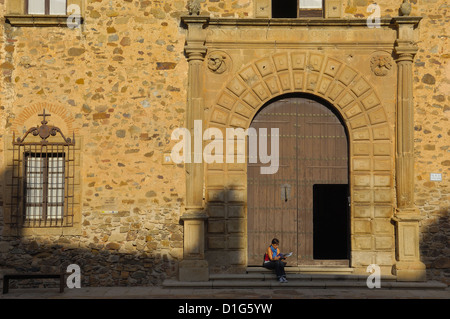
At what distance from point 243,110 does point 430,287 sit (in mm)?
4678

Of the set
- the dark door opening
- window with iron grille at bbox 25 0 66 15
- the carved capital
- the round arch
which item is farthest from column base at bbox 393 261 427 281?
window with iron grille at bbox 25 0 66 15

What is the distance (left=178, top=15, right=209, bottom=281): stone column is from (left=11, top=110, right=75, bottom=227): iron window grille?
2242mm

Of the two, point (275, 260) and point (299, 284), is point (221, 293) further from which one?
point (299, 284)

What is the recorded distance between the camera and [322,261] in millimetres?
10344

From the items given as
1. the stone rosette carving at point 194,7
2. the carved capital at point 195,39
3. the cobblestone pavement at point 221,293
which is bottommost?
the cobblestone pavement at point 221,293

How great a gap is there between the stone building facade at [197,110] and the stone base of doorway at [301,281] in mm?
259

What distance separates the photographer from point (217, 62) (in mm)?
10258

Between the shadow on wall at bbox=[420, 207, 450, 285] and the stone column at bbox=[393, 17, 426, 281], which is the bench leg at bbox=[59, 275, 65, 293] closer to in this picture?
the stone column at bbox=[393, 17, 426, 281]

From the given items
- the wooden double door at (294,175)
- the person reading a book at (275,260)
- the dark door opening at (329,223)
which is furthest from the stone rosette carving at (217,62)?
the dark door opening at (329,223)

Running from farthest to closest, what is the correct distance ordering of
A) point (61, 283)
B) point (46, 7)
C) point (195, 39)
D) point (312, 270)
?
point (46, 7), point (195, 39), point (312, 270), point (61, 283)

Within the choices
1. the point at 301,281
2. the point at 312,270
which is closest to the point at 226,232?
the point at 301,281

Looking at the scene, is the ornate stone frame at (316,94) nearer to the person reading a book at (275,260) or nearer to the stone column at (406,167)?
the stone column at (406,167)

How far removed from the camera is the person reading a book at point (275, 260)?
978cm

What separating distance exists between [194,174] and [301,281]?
2775 mm
